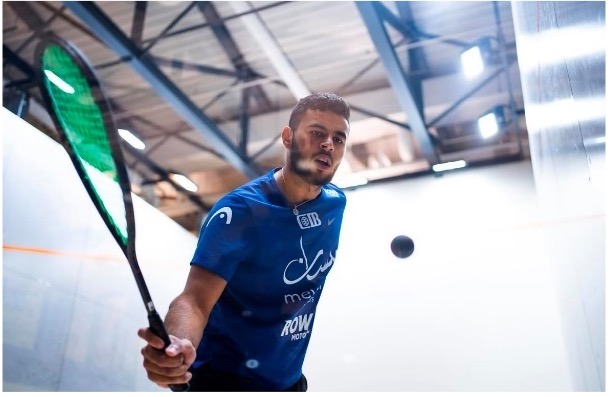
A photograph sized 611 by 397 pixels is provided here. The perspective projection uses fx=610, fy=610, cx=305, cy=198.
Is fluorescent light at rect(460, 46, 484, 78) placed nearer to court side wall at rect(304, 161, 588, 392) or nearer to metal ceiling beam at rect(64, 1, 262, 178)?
court side wall at rect(304, 161, 588, 392)

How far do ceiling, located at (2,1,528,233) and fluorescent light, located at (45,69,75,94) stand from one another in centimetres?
187

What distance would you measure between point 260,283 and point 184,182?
3.33 metres

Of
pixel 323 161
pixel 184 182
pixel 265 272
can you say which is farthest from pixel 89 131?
pixel 184 182

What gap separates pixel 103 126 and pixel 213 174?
11.7 ft

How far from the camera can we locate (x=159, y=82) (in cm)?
331

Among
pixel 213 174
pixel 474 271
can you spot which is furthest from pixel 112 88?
pixel 474 271

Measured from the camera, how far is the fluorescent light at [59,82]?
712 millimetres

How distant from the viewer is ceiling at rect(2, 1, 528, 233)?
309 centimetres

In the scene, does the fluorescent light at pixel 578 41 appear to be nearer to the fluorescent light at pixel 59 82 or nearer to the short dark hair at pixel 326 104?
the short dark hair at pixel 326 104

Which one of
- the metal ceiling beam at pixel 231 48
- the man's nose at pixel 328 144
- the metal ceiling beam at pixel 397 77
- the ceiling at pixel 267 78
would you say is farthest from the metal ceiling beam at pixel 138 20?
the man's nose at pixel 328 144

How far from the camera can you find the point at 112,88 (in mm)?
3412

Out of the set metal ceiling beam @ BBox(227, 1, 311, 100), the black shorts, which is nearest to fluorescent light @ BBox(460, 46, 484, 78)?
metal ceiling beam @ BBox(227, 1, 311, 100)

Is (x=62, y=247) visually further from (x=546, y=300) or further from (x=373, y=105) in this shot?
(x=546, y=300)
